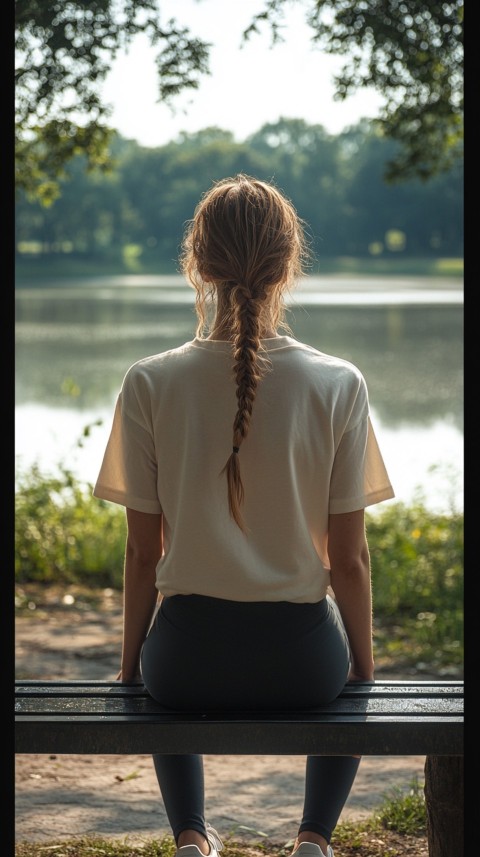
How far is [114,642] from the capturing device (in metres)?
5.02

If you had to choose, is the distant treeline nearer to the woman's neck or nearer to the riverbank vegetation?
the riverbank vegetation

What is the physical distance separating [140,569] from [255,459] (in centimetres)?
33

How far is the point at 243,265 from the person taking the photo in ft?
6.70

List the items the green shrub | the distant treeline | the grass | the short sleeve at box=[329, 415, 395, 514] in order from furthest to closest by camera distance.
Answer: the distant treeline, the green shrub, the grass, the short sleeve at box=[329, 415, 395, 514]

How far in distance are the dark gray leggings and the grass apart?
934 millimetres

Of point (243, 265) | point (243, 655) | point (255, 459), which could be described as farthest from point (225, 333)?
point (243, 655)

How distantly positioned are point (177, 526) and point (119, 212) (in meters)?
42.6

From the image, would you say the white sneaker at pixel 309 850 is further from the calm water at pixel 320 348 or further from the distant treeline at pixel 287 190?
the distant treeline at pixel 287 190

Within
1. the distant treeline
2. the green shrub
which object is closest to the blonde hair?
the green shrub

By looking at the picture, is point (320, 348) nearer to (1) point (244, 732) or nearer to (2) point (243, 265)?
(2) point (243, 265)

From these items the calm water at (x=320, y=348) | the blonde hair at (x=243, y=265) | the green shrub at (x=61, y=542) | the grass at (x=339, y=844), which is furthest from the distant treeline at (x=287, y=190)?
the blonde hair at (x=243, y=265)

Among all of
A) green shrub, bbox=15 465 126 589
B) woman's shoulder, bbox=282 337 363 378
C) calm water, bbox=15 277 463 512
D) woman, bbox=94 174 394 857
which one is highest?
woman's shoulder, bbox=282 337 363 378

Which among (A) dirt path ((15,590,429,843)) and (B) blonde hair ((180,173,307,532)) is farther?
(A) dirt path ((15,590,429,843))

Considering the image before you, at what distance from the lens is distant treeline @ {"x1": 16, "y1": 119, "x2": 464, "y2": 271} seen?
39.3m
